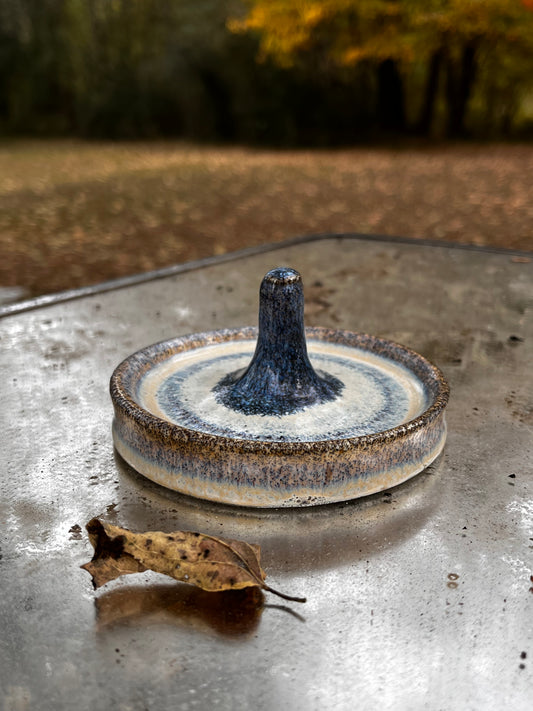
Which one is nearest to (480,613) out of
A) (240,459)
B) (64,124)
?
(240,459)

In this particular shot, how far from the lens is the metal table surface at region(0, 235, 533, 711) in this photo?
1.26 m

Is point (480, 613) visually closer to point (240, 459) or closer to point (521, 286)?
point (240, 459)

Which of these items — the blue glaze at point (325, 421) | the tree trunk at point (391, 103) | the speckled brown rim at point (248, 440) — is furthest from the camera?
the tree trunk at point (391, 103)

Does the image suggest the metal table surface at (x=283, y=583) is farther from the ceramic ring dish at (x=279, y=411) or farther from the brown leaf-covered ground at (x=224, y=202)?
the brown leaf-covered ground at (x=224, y=202)

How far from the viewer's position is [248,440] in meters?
1.66

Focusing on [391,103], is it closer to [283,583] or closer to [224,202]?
[224,202]

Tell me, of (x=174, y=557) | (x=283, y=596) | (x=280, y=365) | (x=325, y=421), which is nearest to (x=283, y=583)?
(x=283, y=596)

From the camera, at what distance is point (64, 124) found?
55.6ft

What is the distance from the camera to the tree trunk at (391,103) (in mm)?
14836

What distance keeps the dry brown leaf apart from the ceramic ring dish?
0.82 feet

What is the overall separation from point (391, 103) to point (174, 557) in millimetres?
14849

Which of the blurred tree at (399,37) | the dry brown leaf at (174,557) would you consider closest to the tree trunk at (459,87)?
the blurred tree at (399,37)

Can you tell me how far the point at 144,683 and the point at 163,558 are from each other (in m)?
0.25

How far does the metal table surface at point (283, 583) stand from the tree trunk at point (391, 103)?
520 inches
